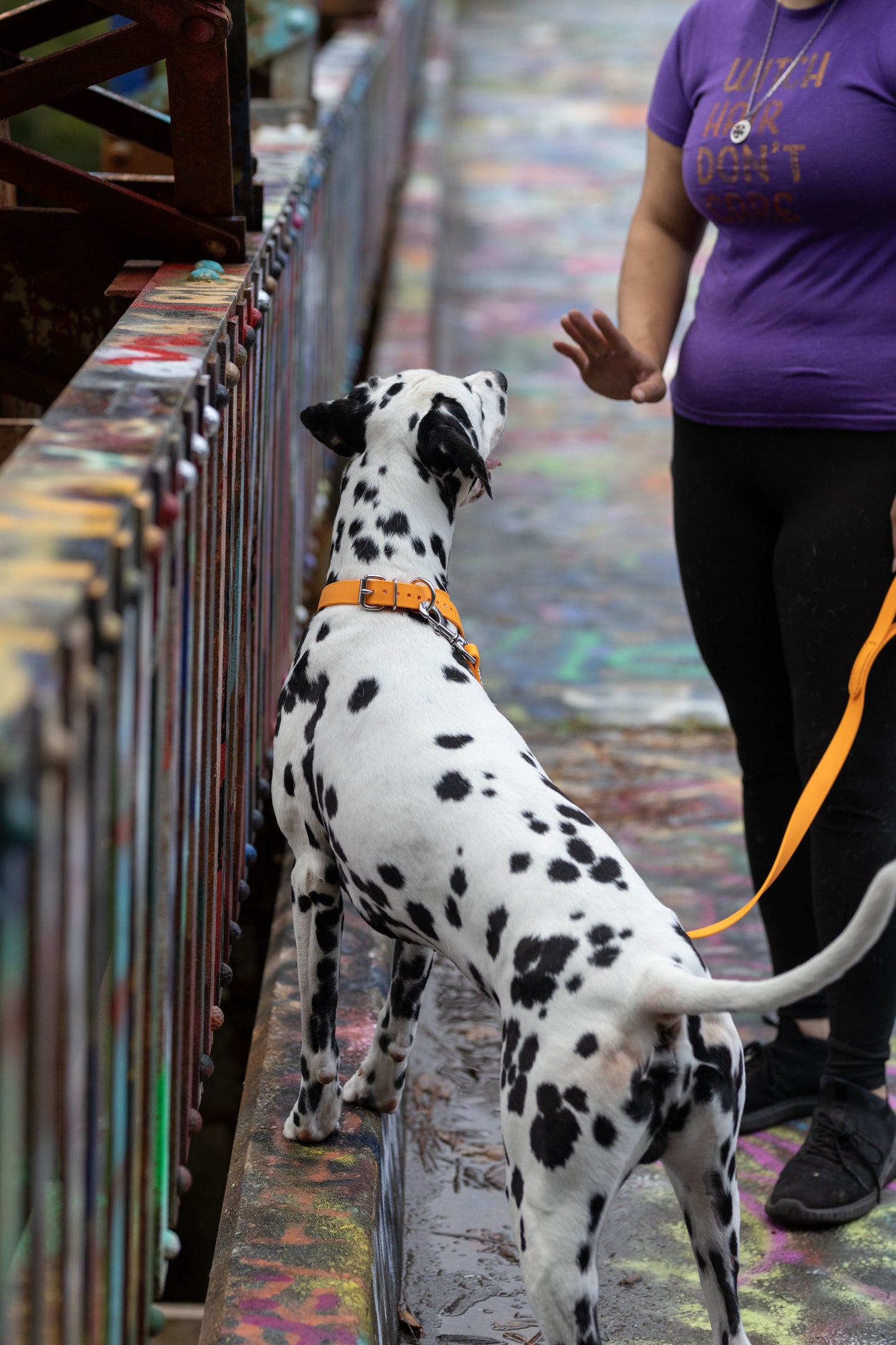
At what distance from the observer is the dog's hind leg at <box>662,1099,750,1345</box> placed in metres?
2.31

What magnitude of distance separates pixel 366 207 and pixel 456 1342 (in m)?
7.01

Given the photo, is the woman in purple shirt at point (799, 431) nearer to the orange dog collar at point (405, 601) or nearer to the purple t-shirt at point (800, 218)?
the purple t-shirt at point (800, 218)

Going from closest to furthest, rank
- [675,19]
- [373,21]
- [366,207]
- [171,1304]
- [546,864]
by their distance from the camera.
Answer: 1. [546,864]
2. [171,1304]
3. [366,207]
4. [373,21]
5. [675,19]

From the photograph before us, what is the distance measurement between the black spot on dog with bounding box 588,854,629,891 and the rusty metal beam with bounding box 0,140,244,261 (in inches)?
70.6

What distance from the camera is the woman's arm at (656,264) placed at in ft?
11.4

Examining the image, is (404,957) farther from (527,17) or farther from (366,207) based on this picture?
(527,17)

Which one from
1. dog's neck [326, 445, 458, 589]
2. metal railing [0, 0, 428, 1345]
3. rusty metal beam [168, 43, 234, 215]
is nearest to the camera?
metal railing [0, 0, 428, 1345]

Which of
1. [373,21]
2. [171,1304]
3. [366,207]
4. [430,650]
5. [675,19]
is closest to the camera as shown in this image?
[430,650]

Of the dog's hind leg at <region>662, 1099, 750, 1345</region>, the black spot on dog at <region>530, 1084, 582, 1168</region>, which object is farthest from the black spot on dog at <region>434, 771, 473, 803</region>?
the dog's hind leg at <region>662, 1099, 750, 1345</region>

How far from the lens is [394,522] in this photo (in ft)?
9.81

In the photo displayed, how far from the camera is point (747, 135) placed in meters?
3.04

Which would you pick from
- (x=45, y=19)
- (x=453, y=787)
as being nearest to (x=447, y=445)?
(x=453, y=787)

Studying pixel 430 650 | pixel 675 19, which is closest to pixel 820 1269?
pixel 430 650

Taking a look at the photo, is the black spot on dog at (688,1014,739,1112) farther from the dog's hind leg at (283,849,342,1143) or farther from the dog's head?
the dog's head
